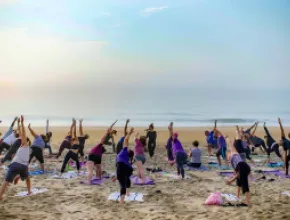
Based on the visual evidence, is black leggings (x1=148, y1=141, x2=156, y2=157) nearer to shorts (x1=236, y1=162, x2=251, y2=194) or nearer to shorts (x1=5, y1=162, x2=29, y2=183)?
shorts (x1=236, y1=162, x2=251, y2=194)

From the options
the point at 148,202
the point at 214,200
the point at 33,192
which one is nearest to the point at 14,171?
the point at 33,192

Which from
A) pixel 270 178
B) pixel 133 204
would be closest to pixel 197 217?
pixel 133 204

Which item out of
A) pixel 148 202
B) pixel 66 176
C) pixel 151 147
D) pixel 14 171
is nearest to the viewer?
pixel 14 171

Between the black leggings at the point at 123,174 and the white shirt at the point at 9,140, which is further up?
the white shirt at the point at 9,140

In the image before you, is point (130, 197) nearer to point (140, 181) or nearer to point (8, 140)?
point (140, 181)

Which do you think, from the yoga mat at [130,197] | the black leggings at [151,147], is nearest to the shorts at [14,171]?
the yoga mat at [130,197]

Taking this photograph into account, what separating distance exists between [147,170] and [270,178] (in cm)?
513

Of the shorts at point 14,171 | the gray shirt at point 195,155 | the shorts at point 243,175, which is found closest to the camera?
the shorts at point 243,175

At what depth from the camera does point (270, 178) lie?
14.7 m

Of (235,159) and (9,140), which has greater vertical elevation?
(9,140)

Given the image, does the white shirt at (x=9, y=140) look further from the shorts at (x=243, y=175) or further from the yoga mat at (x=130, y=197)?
the shorts at (x=243, y=175)

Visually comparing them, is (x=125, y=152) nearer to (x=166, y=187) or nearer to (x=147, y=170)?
(x=166, y=187)

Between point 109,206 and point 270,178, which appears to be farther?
point 270,178

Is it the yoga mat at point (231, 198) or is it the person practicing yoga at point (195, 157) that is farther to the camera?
the person practicing yoga at point (195, 157)
